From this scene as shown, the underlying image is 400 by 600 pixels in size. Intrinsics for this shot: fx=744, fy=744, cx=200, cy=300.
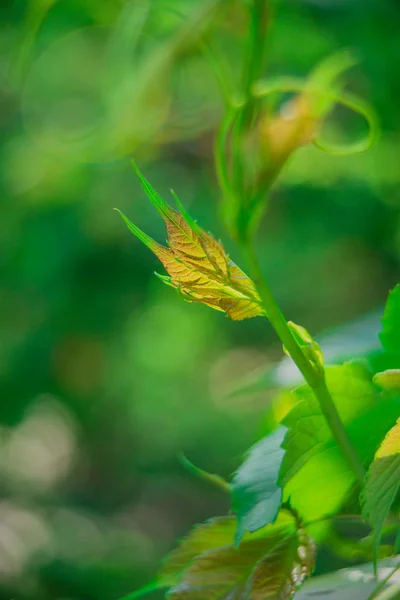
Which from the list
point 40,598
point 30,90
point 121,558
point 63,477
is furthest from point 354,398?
point 63,477

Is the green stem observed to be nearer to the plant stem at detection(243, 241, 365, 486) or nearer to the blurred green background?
the plant stem at detection(243, 241, 365, 486)

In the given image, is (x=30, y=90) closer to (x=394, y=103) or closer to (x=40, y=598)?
(x=394, y=103)

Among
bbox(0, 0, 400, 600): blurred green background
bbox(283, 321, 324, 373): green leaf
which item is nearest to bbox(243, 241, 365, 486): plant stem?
bbox(283, 321, 324, 373): green leaf

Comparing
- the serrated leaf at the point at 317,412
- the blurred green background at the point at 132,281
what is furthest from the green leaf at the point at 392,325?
the blurred green background at the point at 132,281

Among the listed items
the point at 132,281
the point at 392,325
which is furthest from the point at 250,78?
the point at 132,281

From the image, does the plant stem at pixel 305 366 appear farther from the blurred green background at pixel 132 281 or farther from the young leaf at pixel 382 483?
the blurred green background at pixel 132 281

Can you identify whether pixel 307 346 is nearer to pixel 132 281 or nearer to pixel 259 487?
pixel 259 487

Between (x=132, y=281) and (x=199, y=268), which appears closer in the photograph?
(x=199, y=268)
